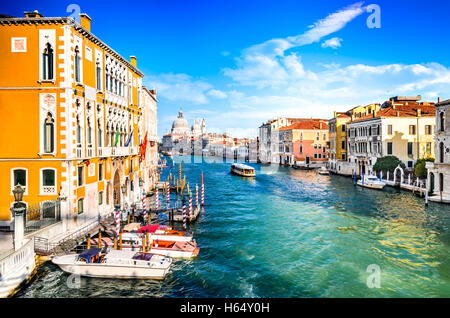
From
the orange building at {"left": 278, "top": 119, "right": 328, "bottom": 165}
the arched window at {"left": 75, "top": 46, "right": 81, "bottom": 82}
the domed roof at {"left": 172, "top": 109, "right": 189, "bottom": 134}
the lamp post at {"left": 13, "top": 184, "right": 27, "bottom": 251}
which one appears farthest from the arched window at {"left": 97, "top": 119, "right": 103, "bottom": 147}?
the domed roof at {"left": 172, "top": 109, "right": 189, "bottom": 134}

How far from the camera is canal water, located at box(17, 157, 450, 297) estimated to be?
10742 mm

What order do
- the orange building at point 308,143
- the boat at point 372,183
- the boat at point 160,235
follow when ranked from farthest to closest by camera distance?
1. the orange building at point 308,143
2. the boat at point 372,183
3. the boat at point 160,235

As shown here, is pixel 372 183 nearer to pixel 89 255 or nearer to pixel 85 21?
pixel 89 255

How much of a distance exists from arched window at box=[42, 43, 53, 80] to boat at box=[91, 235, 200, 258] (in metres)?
7.51

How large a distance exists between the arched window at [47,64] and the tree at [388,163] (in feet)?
111

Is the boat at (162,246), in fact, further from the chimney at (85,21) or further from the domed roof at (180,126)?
the domed roof at (180,126)

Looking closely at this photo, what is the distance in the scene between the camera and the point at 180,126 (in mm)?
186250

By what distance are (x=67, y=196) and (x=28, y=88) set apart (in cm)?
481

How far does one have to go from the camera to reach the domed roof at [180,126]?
609 ft

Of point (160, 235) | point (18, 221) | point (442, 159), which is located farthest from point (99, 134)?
point (442, 159)

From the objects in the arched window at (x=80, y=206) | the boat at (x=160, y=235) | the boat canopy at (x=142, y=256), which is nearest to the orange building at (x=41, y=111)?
the arched window at (x=80, y=206)

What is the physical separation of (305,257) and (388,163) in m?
26.0

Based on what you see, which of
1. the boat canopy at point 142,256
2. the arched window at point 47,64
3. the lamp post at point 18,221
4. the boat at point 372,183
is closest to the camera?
the lamp post at point 18,221
